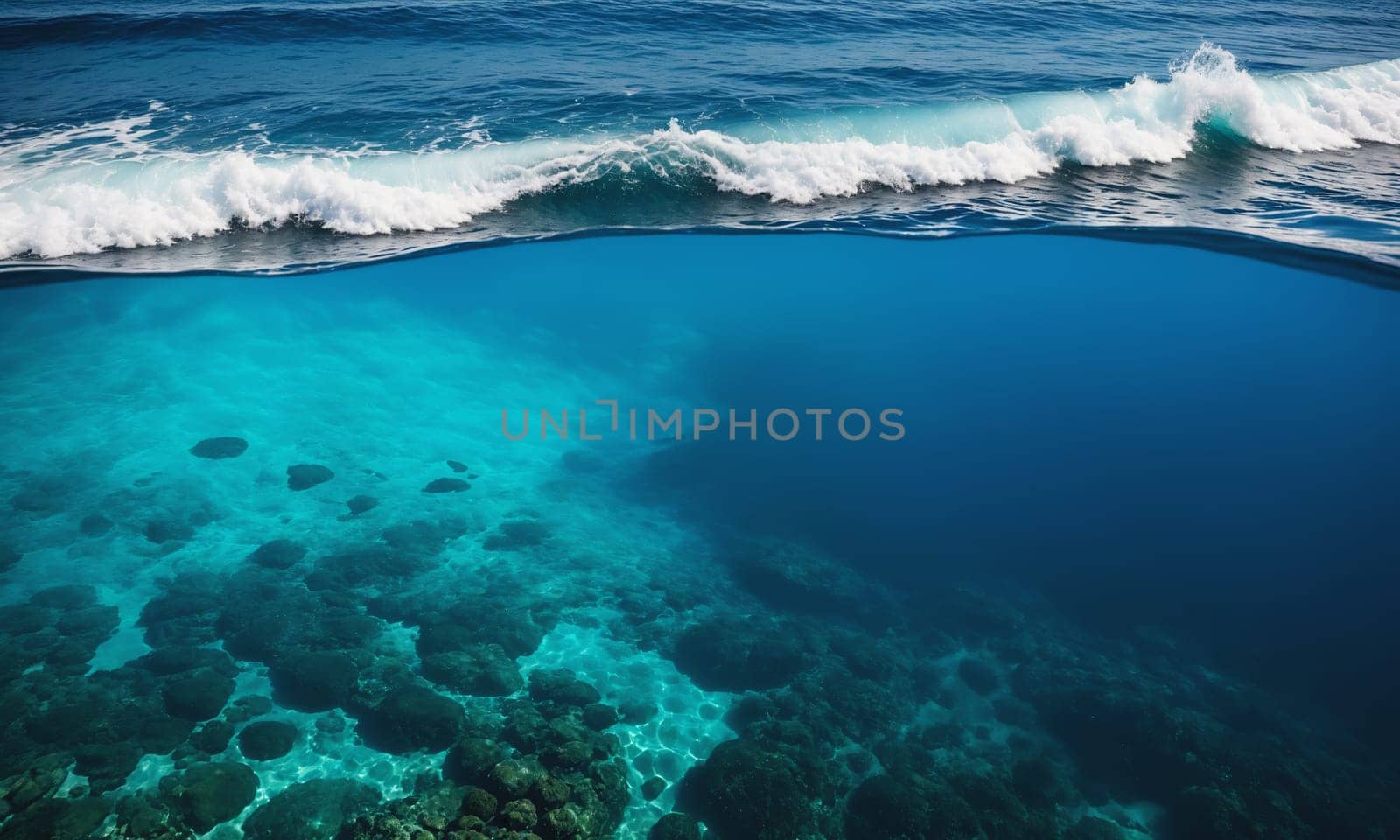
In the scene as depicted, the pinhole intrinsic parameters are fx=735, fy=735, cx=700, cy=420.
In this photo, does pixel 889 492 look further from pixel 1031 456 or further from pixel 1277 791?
pixel 1277 791

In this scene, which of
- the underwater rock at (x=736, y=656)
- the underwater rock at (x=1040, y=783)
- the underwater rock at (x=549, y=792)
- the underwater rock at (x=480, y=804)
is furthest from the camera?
the underwater rock at (x=736, y=656)

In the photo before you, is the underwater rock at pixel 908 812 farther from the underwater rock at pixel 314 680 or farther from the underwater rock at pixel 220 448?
the underwater rock at pixel 220 448

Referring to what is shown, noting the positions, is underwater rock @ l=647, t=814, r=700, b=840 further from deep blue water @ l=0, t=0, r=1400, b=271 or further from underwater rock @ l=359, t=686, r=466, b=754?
deep blue water @ l=0, t=0, r=1400, b=271

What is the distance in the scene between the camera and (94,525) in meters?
11.6

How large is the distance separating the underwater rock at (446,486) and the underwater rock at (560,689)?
16.3 ft

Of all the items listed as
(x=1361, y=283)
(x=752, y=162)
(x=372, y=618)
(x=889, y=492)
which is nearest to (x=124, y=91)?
(x=752, y=162)

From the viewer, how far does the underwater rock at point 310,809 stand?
7539 mm

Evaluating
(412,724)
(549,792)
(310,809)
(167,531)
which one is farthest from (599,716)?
(167,531)

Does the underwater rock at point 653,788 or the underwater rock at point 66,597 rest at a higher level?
the underwater rock at point 66,597

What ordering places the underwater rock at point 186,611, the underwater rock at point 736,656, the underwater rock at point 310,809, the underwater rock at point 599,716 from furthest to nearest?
the underwater rock at point 736,656
the underwater rock at point 186,611
the underwater rock at point 599,716
the underwater rock at point 310,809

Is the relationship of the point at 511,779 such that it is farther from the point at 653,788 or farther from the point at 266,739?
the point at 266,739

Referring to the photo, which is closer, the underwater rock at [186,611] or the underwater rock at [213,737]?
the underwater rock at [213,737]

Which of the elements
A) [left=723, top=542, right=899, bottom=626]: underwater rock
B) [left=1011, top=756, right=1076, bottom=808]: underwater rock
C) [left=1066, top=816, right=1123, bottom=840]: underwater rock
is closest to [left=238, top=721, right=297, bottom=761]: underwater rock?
[left=723, top=542, right=899, bottom=626]: underwater rock

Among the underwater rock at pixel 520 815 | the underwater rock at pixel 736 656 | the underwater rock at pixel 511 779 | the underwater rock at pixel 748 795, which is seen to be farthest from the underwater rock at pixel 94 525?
the underwater rock at pixel 748 795
